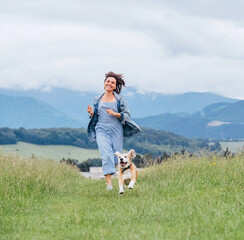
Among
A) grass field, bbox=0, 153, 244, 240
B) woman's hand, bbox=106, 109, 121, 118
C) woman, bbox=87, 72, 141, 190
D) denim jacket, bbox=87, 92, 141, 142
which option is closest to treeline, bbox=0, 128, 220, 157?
denim jacket, bbox=87, 92, 141, 142

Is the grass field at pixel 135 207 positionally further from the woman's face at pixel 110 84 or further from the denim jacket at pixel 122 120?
the woman's face at pixel 110 84

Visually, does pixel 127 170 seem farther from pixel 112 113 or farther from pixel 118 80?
pixel 118 80

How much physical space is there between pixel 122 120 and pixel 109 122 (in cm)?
31

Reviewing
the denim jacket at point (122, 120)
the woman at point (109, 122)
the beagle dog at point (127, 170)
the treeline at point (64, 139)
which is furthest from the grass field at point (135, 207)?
the treeline at point (64, 139)

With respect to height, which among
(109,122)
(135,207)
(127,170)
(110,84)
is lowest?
(135,207)

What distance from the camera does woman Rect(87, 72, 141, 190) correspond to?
1062cm

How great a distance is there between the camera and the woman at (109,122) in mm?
A: 10617

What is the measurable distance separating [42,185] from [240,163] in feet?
15.5

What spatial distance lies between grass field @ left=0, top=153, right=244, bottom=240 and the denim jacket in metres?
1.47

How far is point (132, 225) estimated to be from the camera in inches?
228

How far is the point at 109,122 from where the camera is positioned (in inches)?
423

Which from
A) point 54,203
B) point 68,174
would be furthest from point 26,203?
point 68,174

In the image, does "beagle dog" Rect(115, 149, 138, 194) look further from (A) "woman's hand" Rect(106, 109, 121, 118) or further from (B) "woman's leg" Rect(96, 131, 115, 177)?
(A) "woman's hand" Rect(106, 109, 121, 118)

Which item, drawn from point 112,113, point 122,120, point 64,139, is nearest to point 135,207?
point 112,113
